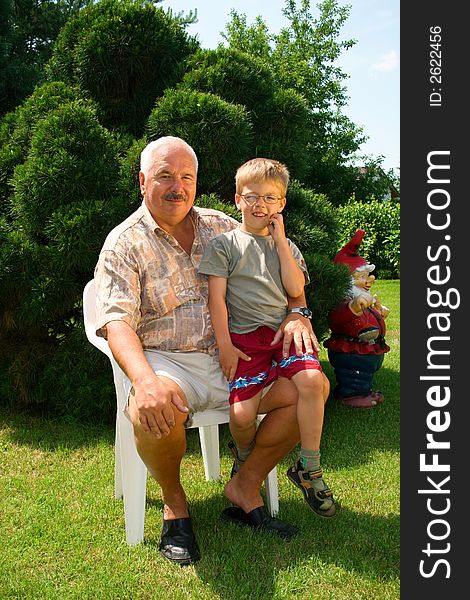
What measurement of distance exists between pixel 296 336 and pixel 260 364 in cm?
17

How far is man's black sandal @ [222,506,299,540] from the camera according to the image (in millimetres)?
2641

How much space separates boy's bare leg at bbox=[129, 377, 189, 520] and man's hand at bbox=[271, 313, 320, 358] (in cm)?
44

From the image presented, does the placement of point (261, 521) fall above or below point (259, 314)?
below

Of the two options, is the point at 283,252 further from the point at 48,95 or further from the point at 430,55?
the point at 48,95

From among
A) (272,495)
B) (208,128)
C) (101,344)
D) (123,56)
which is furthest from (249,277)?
(123,56)

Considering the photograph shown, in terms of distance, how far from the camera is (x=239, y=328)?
9.09 ft

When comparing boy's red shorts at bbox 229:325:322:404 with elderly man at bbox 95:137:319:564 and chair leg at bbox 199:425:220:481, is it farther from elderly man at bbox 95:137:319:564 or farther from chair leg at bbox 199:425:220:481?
chair leg at bbox 199:425:220:481

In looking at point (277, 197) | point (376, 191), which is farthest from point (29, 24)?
point (376, 191)

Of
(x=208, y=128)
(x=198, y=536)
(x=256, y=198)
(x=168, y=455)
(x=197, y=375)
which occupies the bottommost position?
(x=198, y=536)

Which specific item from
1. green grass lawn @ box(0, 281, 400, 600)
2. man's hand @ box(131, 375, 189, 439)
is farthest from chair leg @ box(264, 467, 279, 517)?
man's hand @ box(131, 375, 189, 439)

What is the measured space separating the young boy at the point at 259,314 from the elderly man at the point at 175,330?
0.20 feet

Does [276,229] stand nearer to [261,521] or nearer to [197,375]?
[197,375]

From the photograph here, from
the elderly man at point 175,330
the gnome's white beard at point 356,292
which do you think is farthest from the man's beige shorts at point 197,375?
the gnome's white beard at point 356,292

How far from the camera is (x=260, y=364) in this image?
2.68 metres
